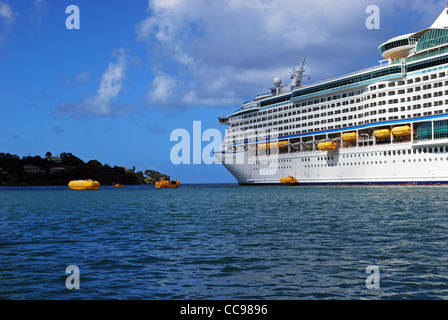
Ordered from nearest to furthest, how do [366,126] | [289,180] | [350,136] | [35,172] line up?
[366,126], [350,136], [289,180], [35,172]

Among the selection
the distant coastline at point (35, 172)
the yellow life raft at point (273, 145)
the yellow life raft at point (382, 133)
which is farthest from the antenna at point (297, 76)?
the distant coastline at point (35, 172)

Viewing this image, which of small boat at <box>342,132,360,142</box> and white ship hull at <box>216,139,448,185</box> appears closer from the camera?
white ship hull at <box>216,139,448,185</box>

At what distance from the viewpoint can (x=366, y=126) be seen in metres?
77.0

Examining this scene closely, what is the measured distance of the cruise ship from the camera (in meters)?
→ 66.9

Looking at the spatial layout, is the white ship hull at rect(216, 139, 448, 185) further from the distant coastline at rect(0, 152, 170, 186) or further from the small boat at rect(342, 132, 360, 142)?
the distant coastline at rect(0, 152, 170, 186)

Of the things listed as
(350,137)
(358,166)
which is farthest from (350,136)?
(358,166)

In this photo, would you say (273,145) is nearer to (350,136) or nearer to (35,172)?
(350,136)

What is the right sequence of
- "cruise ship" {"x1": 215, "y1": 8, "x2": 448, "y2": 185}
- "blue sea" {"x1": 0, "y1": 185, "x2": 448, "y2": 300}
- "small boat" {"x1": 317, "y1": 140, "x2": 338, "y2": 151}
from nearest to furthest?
"blue sea" {"x1": 0, "y1": 185, "x2": 448, "y2": 300}, "cruise ship" {"x1": 215, "y1": 8, "x2": 448, "y2": 185}, "small boat" {"x1": 317, "y1": 140, "x2": 338, "y2": 151}

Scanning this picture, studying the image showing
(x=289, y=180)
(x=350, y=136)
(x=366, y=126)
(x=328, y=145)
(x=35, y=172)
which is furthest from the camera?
(x=35, y=172)

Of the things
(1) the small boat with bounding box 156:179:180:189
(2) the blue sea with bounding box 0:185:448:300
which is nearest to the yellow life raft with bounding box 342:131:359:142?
(1) the small boat with bounding box 156:179:180:189
